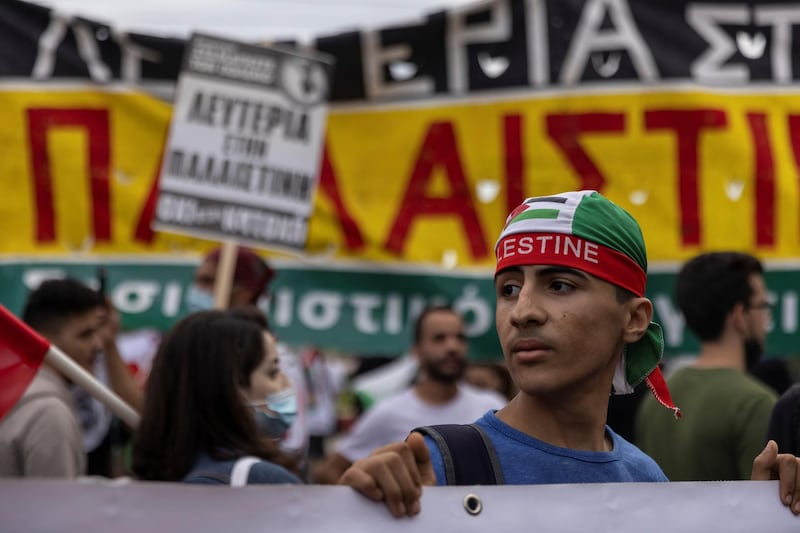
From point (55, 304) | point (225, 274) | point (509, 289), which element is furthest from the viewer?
point (225, 274)

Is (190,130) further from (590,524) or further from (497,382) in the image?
(497,382)

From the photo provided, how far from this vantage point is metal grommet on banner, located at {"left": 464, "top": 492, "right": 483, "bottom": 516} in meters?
2.28

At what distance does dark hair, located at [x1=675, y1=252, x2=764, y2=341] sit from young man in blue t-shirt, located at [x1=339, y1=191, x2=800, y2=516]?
6.63 feet

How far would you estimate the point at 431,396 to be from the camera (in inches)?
248

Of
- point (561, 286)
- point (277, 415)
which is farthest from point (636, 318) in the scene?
point (277, 415)

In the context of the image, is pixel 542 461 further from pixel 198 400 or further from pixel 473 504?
pixel 198 400

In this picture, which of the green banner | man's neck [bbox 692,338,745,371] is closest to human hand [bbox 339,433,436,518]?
man's neck [bbox 692,338,745,371]

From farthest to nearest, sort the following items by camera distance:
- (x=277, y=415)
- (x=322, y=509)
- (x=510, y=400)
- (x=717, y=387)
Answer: (x=717, y=387)
(x=510, y=400)
(x=277, y=415)
(x=322, y=509)

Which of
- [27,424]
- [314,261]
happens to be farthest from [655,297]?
[27,424]

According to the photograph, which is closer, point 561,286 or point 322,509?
point 322,509

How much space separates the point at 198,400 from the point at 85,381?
0.30 m

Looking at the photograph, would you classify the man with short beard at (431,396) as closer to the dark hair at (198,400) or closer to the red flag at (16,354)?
the dark hair at (198,400)

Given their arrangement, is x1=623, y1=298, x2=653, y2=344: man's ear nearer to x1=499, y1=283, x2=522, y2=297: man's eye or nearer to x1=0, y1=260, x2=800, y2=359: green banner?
x1=499, y1=283, x2=522, y2=297: man's eye

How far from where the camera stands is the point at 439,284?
607cm
